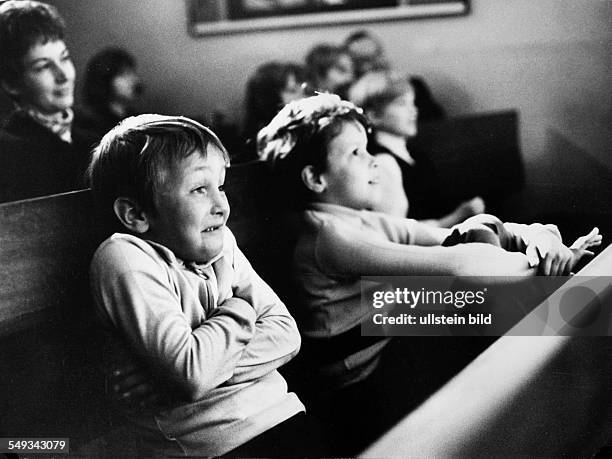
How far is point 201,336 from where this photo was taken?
1.04 m

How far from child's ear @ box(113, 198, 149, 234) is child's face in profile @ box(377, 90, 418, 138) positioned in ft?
1.28

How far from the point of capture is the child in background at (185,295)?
104 centimetres

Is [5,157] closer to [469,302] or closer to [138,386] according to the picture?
[138,386]

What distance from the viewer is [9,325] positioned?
108cm

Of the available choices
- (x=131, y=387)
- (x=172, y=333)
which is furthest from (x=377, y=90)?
(x=131, y=387)

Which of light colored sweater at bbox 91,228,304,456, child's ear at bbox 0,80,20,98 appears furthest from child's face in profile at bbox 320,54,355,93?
child's ear at bbox 0,80,20,98

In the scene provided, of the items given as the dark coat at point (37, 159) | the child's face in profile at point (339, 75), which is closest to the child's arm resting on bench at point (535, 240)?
the child's face in profile at point (339, 75)

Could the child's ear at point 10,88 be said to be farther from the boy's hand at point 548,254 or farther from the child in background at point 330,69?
the boy's hand at point 548,254

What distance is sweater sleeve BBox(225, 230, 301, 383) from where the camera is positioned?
1087mm

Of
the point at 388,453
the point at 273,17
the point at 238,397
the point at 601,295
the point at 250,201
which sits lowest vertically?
the point at 388,453

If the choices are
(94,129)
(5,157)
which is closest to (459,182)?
(94,129)

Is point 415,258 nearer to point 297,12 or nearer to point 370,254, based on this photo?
point 370,254

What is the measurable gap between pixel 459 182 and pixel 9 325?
739mm

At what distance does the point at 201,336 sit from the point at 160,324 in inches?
2.5
